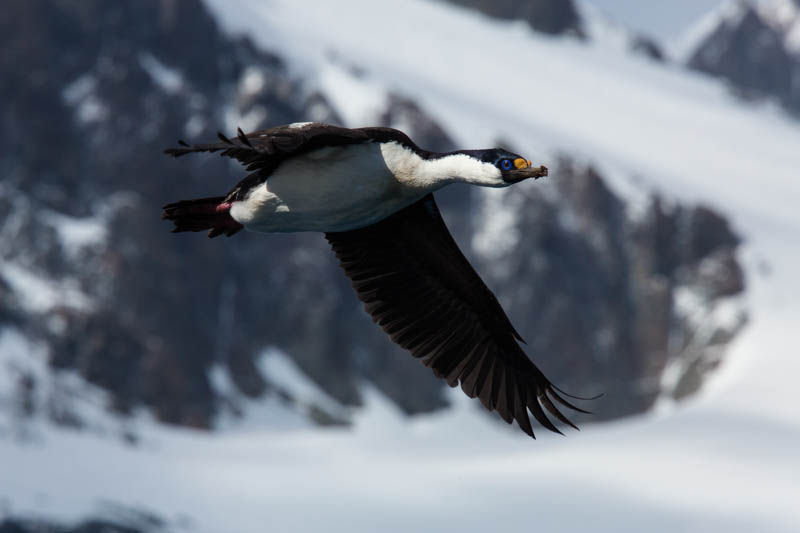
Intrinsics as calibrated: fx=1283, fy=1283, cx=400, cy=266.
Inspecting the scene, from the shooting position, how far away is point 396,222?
64.7ft

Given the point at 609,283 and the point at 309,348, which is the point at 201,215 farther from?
the point at 609,283

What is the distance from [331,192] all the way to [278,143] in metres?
1.65

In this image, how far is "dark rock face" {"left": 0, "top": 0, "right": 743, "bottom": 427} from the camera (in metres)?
165

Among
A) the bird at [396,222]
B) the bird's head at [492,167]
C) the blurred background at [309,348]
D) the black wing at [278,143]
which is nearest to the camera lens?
the black wing at [278,143]

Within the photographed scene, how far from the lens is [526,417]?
19.6 metres

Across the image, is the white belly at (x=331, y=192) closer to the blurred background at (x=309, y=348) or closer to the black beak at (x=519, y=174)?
the black beak at (x=519, y=174)

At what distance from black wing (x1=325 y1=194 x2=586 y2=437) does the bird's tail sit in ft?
7.80

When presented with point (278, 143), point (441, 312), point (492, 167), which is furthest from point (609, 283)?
point (278, 143)

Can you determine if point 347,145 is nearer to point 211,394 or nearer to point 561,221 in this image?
point 211,394

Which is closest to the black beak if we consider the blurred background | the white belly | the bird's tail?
the white belly

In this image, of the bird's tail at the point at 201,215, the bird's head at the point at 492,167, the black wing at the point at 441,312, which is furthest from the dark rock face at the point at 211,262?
the bird's head at the point at 492,167

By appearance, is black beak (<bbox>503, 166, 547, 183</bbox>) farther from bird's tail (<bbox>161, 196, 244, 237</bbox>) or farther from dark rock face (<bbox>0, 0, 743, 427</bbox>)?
dark rock face (<bbox>0, 0, 743, 427</bbox>)

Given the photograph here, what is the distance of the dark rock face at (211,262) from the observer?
16538 centimetres

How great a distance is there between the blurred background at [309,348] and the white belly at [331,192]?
443 feet
